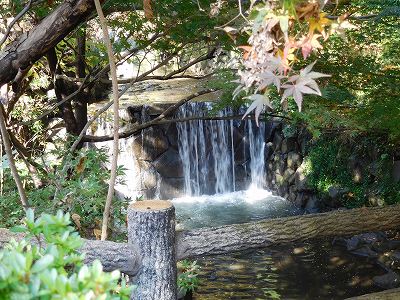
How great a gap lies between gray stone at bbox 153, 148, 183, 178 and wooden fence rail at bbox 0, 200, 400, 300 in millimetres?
7353

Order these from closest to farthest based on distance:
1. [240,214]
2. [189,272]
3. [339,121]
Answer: [339,121] < [189,272] < [240,214]

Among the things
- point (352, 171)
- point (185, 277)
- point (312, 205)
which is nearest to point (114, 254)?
point (185, 277)

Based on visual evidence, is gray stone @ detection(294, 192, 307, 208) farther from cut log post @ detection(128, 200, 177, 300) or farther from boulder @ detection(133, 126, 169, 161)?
cut log post @ detection(128, 200, 177, 300)

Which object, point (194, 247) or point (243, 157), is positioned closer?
point (194, 247)

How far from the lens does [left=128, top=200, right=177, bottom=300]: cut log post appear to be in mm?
2357

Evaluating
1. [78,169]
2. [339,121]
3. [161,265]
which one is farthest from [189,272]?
[161,265]

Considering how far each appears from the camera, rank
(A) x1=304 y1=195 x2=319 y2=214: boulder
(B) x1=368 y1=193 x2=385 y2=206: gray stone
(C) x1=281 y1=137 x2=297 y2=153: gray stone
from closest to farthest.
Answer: (B) x1=368 y1=193 x2=385 y2=206: gray stone → (A) x1=304 y1=195 x2=319 y2=214: boulder → (C) x1=281 y1=137 x2=297 y2=153: gray stone

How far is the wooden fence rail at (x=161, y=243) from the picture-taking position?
2.34 meters

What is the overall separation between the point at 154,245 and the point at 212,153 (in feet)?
26.1

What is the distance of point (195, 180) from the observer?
10211 mm

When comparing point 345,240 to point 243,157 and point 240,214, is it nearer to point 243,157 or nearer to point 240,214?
point 240,214

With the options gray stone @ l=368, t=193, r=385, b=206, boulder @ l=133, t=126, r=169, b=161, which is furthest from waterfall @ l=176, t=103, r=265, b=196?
gray stone @ l=368, t=193, r=385, b=206

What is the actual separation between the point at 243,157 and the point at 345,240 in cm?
366

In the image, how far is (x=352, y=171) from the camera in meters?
8.13
